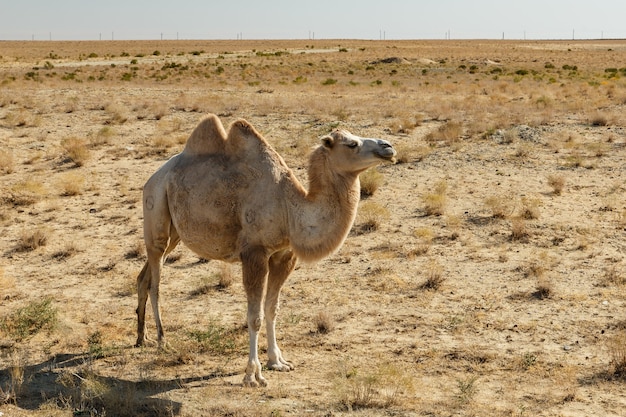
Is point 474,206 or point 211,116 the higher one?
point 211,116

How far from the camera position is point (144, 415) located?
6250mm

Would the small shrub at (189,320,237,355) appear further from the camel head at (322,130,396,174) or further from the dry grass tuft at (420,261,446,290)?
the dry grass tuft at (420,261,446,290)

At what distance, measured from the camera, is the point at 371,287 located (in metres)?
9.77

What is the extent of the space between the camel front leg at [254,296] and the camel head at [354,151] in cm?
109

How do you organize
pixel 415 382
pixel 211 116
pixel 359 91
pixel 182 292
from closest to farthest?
pixel 415 382 → pixel 211 116 → pixel 182 292 → pixel 359 91

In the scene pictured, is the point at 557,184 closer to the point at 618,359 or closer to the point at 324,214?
the point at 618,359

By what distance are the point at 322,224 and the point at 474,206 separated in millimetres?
7640

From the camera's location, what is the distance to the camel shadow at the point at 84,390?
6305 millimetres

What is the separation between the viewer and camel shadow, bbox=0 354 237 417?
6.30 metres

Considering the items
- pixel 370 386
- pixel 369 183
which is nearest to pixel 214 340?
pixel 370 386

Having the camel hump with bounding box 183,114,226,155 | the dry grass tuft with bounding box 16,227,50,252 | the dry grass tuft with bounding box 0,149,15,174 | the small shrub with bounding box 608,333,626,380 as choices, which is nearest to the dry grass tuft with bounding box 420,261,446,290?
the small shrub with bounding box 608,333,626,380

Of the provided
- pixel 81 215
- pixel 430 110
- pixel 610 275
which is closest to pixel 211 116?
pixel 610 275

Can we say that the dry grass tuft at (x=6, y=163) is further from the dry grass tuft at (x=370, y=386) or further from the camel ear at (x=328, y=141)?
the camel ear at (x=328, y=141)

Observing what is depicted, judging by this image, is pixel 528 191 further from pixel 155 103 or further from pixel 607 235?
pixel 155 103
